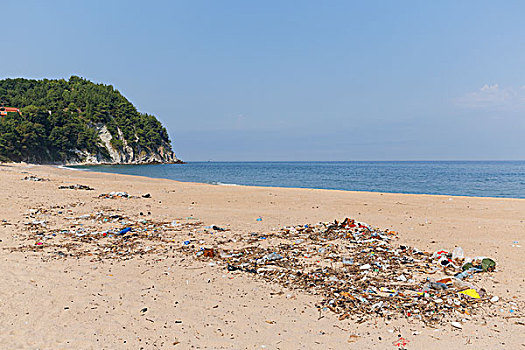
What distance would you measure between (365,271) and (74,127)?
8652cm

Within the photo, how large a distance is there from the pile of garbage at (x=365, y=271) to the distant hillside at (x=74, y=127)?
76818 millimetres

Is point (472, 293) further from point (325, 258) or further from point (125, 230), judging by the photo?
point (125, 230)

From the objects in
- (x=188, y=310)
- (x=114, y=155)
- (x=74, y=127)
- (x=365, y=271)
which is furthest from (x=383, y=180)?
(x=114, y=155)

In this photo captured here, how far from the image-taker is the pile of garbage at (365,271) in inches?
156

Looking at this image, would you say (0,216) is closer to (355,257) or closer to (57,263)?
(57,263)

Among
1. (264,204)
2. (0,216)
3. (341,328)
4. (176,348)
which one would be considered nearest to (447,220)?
(264,204)

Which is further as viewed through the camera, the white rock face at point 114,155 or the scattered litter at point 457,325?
the white rock face at point 114,155

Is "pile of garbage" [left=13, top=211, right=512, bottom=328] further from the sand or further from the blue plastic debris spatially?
the sand

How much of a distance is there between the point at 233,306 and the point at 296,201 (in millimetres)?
9621

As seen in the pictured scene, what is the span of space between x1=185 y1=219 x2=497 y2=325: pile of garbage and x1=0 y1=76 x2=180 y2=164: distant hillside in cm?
7682

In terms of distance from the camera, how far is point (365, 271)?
520 cm

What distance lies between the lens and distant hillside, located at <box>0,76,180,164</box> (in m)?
68.1

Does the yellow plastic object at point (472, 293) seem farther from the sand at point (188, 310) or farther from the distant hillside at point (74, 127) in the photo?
the distant hillside at point (74, 127)

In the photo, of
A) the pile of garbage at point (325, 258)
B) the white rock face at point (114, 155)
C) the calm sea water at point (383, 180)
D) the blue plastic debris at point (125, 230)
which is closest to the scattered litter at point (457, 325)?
the pile of garbage at point (325, 258)
